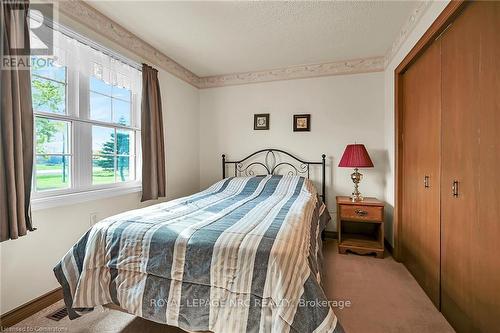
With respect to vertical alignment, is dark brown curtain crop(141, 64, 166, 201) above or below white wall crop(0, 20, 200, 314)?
above

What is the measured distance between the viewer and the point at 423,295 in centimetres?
190

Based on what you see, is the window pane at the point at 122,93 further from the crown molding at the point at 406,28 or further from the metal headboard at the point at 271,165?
the crown molding at the point at 406,28

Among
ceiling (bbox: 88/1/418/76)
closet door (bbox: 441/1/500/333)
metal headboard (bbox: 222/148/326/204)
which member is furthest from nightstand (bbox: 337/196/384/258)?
ceiling (bbox: 88/1/418/76)

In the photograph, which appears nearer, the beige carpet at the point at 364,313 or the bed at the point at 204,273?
the bed at the point at 204,273

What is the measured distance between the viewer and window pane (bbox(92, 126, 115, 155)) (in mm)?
2217

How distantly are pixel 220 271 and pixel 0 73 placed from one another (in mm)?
1780

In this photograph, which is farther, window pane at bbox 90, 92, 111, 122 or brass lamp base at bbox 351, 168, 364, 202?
brass lamp base at bbox 351, 168, 364, 202

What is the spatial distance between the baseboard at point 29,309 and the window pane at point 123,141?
1342 mm

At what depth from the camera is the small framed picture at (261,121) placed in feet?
11.4

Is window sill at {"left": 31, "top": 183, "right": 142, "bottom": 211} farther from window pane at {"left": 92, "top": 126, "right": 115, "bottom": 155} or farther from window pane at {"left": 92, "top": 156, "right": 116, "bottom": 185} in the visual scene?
window pane at {"left": 92, "top": 126, "right": 115, "bottom": 155}

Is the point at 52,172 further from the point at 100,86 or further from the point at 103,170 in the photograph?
the point at 100,86

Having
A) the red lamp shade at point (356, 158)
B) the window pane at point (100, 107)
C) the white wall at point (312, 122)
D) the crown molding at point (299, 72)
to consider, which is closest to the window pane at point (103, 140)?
the window pane at point (100, 107)

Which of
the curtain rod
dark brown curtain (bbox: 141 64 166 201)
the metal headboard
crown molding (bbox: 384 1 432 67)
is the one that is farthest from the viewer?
the metal headboard

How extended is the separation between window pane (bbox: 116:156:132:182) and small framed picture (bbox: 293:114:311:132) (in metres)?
2.20
